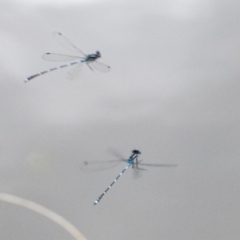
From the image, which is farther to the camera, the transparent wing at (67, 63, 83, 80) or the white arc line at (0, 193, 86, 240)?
the transparent wing at (67, 63, 83, 80)

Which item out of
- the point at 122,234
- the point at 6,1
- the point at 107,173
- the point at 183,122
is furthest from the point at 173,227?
the point at 6,1

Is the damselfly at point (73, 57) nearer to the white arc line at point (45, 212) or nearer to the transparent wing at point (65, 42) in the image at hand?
the transparent wing at point (65, 42)

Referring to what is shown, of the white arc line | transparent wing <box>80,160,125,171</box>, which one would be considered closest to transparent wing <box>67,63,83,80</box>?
transparent wing <box>80,160,125,171</box>

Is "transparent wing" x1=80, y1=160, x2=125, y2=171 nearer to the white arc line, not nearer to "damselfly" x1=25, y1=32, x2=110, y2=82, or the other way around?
the white arc line

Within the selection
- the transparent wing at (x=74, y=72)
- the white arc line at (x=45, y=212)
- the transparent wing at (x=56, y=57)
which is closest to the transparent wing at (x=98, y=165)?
the white arc line at (x=45, y=212)

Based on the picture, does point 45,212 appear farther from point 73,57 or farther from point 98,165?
point 73,57

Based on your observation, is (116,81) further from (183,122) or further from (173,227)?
(173,227)
